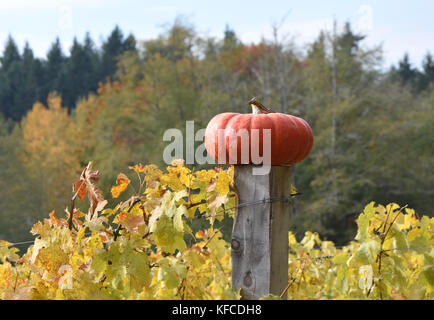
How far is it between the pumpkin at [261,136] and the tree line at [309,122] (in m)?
15.2

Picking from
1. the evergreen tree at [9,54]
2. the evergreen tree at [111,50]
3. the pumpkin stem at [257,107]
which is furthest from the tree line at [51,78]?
the pumpkin stem at [257,107]

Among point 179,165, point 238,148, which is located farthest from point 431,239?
point 179,165

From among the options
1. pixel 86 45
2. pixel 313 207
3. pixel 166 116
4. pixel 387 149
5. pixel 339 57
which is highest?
pixel 86 45

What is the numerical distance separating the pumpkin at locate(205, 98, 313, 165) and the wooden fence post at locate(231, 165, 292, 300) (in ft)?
0.31

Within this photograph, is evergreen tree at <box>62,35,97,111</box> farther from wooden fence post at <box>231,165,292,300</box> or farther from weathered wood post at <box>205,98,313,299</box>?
wooden fence post at <box>231,165,292,300</box>

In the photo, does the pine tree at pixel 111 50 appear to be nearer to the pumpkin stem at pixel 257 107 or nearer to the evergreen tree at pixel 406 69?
the evergreen tree at pixel 406 69

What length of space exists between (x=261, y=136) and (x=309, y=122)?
19025 millimetres

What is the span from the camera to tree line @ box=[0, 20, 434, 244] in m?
19.9

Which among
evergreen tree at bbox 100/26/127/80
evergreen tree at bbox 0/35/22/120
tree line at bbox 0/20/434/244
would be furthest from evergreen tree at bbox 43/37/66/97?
tree line at bbox 0/20/434/244

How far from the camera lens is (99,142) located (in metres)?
24.8

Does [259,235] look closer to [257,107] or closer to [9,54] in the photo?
[257,107]

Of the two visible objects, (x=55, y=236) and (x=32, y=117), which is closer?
(x=55, y=236)

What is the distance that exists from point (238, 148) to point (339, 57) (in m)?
21.0

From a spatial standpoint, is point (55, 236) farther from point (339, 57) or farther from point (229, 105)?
point (339, 57)
